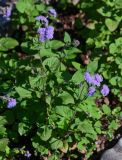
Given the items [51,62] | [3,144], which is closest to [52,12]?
[51,62]

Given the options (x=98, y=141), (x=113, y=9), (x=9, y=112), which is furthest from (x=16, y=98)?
(x=113, y=9)

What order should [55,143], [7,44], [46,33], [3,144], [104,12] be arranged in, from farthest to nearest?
[104,12], [7,44], [55,143], [3,144], [46,33]

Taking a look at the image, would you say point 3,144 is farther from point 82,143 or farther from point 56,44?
point 56,44

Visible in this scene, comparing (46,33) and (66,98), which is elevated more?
(46,33)

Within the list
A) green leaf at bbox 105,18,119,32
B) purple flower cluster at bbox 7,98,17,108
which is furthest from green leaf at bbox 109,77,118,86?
purple flower cluster at bbox 7,98,17,108

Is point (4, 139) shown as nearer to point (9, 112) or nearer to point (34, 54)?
point (9, 112)

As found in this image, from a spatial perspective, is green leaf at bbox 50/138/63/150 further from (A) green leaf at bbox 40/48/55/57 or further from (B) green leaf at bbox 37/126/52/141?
(A) green leaf at bbox 40/48/55/57

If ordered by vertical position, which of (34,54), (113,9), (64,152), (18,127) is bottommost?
(64,152)
